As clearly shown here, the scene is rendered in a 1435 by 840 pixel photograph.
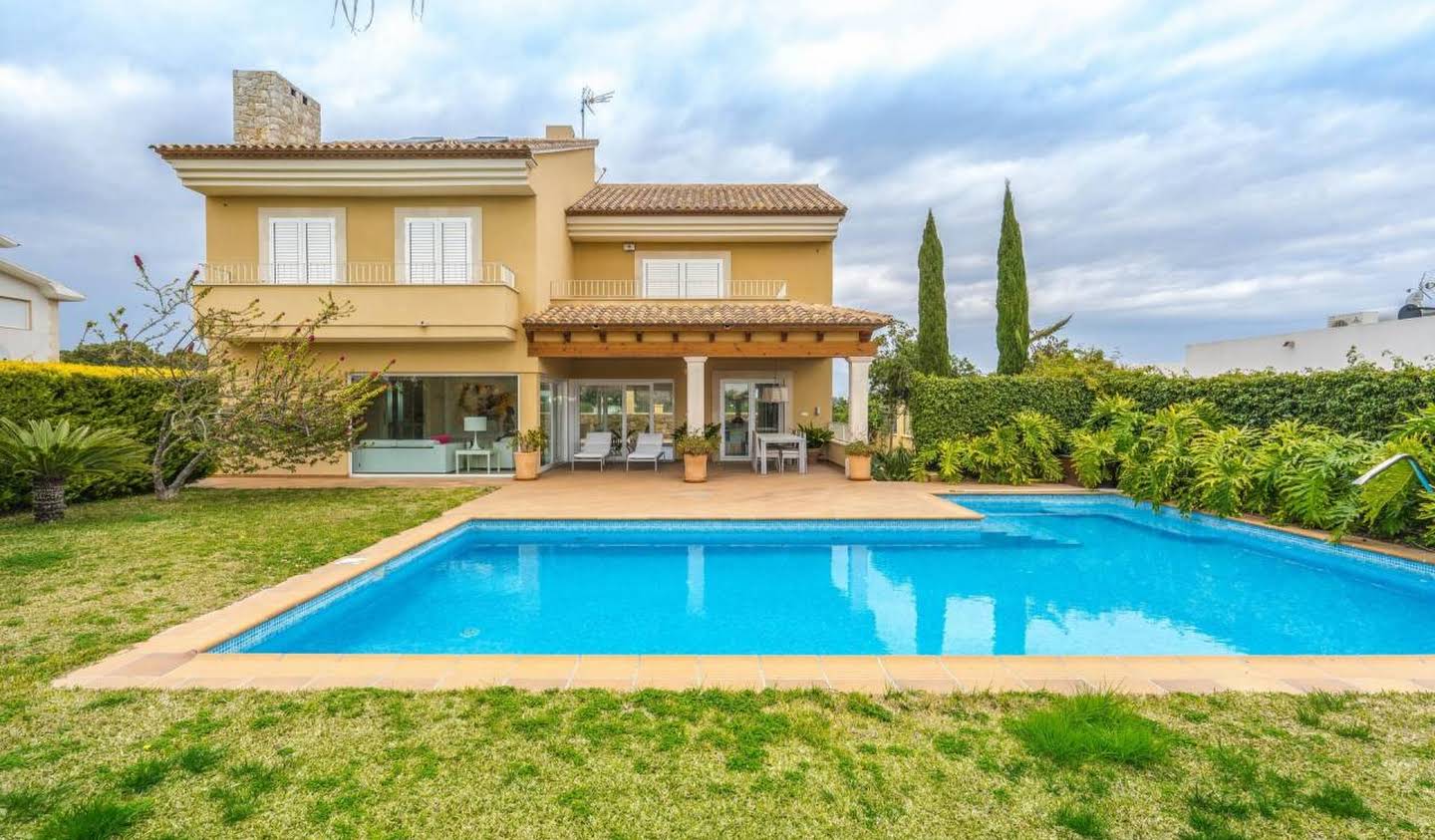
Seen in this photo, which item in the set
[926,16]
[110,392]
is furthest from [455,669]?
[110,392]

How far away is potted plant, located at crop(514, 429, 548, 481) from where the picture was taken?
15.6m

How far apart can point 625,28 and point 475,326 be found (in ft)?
42.9

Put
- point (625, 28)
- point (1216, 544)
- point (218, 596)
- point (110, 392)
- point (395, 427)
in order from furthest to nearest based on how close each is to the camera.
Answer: point (395, 427)
point (110, 392)
point (1216, 544)
point (218, 596)
point (625, 28)

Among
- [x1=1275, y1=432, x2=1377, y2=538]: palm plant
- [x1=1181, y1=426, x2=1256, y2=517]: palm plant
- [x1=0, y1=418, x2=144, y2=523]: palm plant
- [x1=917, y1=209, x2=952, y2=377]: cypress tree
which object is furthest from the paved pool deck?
[x1=917, y1=209, x2=952, y2=377]: cypress tree

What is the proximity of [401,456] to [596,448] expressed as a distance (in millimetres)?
4842

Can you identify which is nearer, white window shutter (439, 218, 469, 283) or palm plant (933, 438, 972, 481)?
white window shutter (439, 218, 469, 283)

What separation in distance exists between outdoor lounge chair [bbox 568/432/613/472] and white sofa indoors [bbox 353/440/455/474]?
11.3 ft

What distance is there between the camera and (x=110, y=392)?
503 inches

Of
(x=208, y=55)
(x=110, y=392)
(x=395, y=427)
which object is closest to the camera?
(x=208, y=55)

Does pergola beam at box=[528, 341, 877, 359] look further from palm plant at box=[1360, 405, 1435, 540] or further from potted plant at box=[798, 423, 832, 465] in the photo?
palm plant at box=[1360, 405, 1435, 540]

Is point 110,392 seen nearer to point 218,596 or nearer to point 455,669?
point 218,596

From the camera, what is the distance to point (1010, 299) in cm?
1922

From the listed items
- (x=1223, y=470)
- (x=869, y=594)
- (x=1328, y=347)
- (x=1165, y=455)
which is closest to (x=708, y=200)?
(x=1165, y=455)

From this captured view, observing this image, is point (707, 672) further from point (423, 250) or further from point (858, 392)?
point (423, 250)
